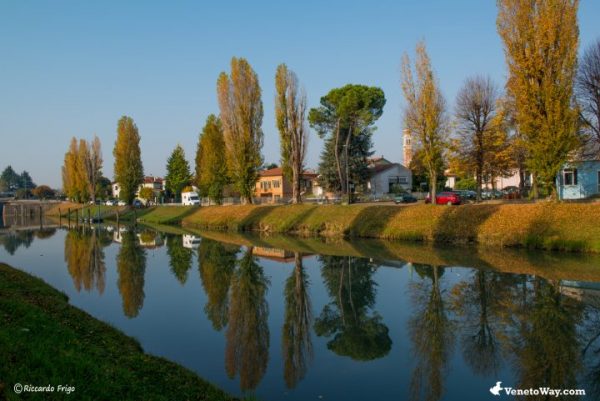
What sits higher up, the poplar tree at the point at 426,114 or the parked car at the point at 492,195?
the poplar tree at the point at 426,114

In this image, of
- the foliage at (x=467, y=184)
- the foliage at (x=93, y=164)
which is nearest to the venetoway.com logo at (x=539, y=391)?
the foliage at (x=467, y=184)

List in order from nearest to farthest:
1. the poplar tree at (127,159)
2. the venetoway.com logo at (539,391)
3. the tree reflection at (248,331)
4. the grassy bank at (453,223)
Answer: the venetoway.com logo at (539,391), the tree reflection at (248,331), the grassy bank at (453,223), the poplar tree at (127,159)

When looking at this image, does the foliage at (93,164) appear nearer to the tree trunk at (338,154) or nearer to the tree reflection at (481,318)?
the tree trunk at (338,154)

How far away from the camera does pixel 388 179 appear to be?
225ft

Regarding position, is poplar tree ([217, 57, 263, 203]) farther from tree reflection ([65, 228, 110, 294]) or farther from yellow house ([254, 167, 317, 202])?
yellow house ([254, 167, 317, 202])

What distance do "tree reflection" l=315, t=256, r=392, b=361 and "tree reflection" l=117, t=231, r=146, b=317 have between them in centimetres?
621

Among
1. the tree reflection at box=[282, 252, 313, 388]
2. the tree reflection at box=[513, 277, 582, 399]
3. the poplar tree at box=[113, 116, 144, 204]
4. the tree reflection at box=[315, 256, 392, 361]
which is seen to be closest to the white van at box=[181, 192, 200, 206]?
the poplar tree at box=[113, 116, 144, 204]

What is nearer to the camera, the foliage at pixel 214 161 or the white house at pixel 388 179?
the foliage at pixel 214 161

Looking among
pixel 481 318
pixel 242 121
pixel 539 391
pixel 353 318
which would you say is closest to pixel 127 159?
pixel 242 121

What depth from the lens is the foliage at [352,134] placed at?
194 feet

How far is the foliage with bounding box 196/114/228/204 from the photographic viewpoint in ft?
210

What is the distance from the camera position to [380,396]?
28.2 feet

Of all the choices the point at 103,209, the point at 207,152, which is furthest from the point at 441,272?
the point at 103,209

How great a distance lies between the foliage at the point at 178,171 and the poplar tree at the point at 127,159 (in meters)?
10.5
